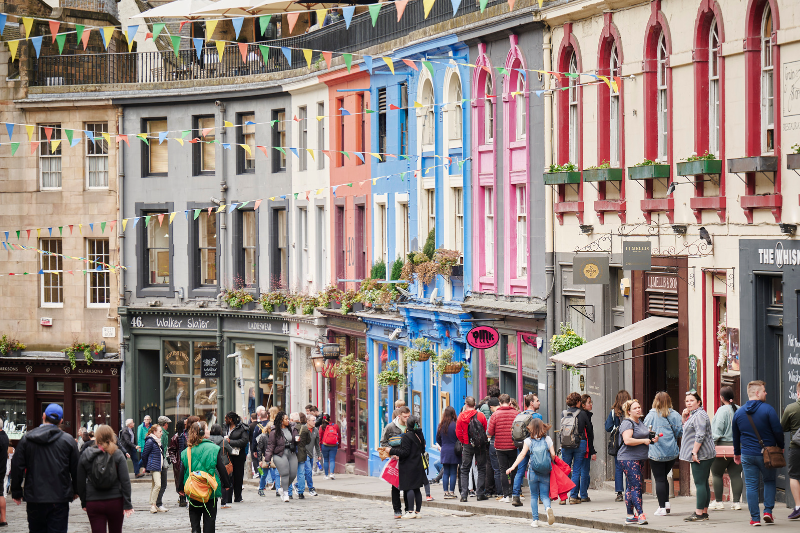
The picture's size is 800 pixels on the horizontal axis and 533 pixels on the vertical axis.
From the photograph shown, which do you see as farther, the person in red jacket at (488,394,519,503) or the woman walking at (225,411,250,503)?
the woman walking at (225,411,250,503)

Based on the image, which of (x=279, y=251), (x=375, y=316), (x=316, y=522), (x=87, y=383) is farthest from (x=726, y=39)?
(x=87, y=383)

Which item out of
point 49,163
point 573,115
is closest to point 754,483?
point 573,115

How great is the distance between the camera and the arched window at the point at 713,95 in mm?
19984

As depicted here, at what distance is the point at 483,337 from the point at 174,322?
17.2m

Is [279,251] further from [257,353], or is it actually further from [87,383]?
[87,383]

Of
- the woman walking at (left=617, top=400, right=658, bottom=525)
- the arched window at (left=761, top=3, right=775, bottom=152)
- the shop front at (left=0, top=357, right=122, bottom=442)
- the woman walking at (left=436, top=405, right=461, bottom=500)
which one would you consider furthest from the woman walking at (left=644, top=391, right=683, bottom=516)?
the shop front at (left=0, top=357, right=122, bottom=442)

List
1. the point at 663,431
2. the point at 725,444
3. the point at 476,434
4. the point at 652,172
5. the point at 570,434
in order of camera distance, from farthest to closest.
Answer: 1. the point at 476,434
2. the point at 652,172
3. the point at 570,434
4. the point at 663,431
5. the point at 725,444

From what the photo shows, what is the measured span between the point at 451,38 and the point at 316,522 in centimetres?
1241

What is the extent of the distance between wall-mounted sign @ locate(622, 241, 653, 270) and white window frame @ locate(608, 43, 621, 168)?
246cm

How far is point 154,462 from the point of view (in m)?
24.1

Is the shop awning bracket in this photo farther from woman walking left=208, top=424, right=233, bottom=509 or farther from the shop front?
the shop front

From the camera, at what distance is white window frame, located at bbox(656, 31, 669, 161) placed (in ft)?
70.7

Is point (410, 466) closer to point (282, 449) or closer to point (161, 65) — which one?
point (282, 449)

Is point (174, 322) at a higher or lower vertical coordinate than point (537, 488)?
higher
